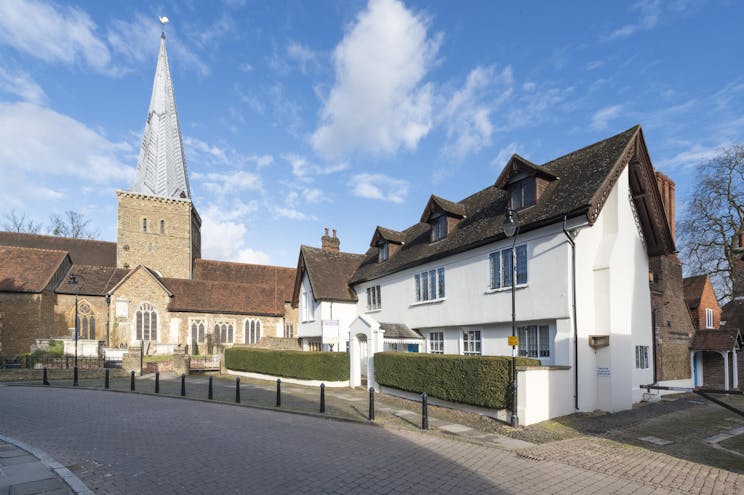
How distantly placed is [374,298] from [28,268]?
30419 millimetres

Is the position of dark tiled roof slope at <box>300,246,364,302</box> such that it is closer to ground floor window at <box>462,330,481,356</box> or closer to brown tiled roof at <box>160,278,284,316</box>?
ground floor window at <box>462,330,481,356</box>

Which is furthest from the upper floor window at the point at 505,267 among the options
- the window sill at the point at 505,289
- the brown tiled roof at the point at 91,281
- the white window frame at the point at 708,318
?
the brown tiled roof at the point at 91,281

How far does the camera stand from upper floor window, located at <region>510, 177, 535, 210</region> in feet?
54.6

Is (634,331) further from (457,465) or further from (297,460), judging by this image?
(297,460)

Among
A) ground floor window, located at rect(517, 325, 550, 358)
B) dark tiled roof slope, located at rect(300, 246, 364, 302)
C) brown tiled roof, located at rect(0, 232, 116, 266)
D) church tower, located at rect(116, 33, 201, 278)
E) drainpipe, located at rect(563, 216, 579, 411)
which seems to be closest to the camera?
drainpipe, located at rect(563, 216, 579, 411)

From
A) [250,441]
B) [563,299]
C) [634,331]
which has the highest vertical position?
[563,299]

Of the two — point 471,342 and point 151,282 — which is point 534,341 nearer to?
point 471,342

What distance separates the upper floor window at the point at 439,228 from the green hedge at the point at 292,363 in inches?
283

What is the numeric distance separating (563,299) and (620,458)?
602cm

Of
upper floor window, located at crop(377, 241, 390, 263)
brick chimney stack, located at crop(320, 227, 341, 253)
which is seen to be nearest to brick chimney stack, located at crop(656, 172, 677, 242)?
upper floor window, located at crop(377, 241, 390, 263)

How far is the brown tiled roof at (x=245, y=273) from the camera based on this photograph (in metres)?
46.7

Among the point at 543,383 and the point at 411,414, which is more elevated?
the point at 543,383

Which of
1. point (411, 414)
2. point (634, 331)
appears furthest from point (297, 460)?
point (634, 331)

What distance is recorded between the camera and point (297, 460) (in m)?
8.16
